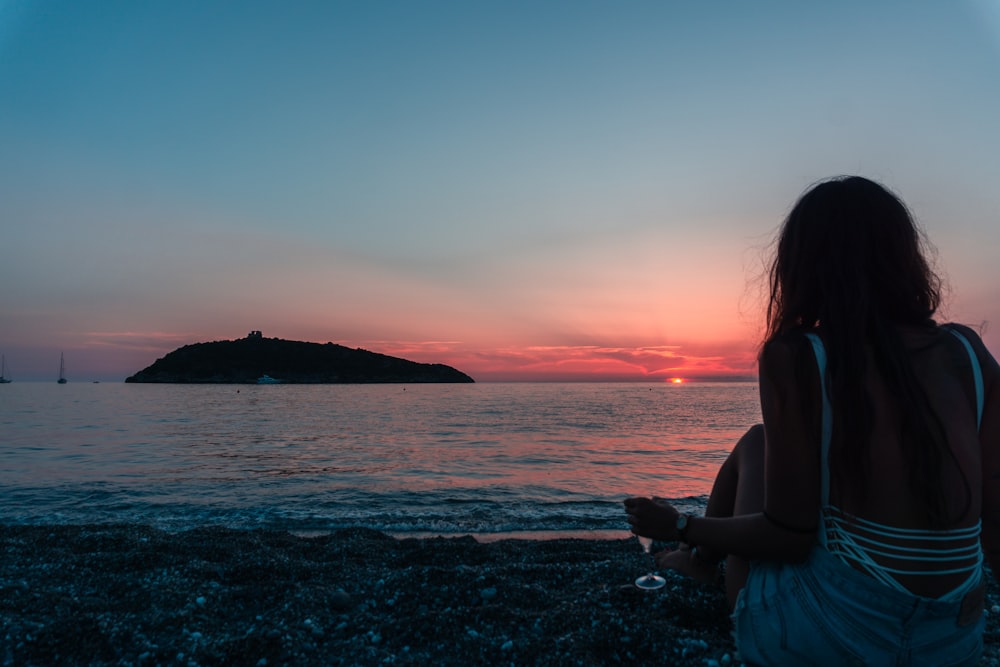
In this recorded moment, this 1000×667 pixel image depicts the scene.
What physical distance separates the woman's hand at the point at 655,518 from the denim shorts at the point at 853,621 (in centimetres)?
38

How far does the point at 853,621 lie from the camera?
6.52 ft

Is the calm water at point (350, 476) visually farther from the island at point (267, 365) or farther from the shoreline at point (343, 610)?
the island at point (267, 365)

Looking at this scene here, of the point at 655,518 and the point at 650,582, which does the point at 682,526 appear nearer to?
the point at 655,518

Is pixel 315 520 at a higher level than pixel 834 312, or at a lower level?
lower

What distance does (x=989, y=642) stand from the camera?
154 inches

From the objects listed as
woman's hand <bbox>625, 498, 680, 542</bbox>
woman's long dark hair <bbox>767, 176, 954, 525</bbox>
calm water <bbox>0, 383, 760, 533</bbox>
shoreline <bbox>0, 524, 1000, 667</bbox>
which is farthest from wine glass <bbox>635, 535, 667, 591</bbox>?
calm water <bbox>0, 383, 760, 533</bbox>

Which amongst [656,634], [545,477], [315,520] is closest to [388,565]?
[656,634]

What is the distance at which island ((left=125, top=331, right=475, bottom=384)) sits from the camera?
146 meters

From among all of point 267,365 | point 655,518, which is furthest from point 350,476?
point 267,365

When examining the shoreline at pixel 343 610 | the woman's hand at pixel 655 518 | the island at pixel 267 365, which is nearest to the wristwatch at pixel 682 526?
the woman's hand at pixel 655 518

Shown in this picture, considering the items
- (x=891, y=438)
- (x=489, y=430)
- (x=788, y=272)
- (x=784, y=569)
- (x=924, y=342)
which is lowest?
(x=489, y=430)

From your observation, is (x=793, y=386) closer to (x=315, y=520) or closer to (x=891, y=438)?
(x=891, y=438)

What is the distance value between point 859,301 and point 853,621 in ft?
3.49

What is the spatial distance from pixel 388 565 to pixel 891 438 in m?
5.21
